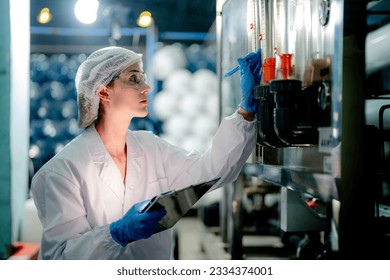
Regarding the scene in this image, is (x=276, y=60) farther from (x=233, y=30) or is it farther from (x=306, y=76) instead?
(x=233, y=30)

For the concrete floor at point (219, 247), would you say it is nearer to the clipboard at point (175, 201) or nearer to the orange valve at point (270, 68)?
the clipboard at point (175, 201)

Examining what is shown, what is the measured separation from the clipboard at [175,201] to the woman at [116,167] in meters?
0.02

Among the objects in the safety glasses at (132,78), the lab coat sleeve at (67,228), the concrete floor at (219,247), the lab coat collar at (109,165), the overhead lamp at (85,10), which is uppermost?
the overhead lamp at (85,10)

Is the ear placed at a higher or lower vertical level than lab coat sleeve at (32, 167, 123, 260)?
higher

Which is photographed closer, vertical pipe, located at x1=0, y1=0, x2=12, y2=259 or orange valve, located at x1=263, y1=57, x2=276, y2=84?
orange valve, located at x1=263, y1=57, x2=276, y2=84

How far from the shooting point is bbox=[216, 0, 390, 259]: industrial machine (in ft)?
3.14

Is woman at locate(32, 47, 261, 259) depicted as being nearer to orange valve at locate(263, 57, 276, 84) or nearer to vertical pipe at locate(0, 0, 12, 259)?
orange valve at locate(263, 57, 276, 84)

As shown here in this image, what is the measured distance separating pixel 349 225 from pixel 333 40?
0.40 metres

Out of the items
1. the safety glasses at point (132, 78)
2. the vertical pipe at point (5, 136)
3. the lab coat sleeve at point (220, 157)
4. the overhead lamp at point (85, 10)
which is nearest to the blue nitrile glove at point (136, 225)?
the lab coat sleeve at point (220, 157)

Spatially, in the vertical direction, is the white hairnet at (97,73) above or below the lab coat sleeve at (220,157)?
above

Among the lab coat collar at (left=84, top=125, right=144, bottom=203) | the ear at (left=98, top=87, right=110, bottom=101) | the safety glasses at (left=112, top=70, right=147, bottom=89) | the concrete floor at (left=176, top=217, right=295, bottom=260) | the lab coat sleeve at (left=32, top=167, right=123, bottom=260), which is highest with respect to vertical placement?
the safety glasses at (left=112, top=70, right=147, bottom=89)

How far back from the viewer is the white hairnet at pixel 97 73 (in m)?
1.51

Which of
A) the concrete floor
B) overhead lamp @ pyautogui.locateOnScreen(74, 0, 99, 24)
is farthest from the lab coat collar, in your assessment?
the concrete floor

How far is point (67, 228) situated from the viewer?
1.37 meters
